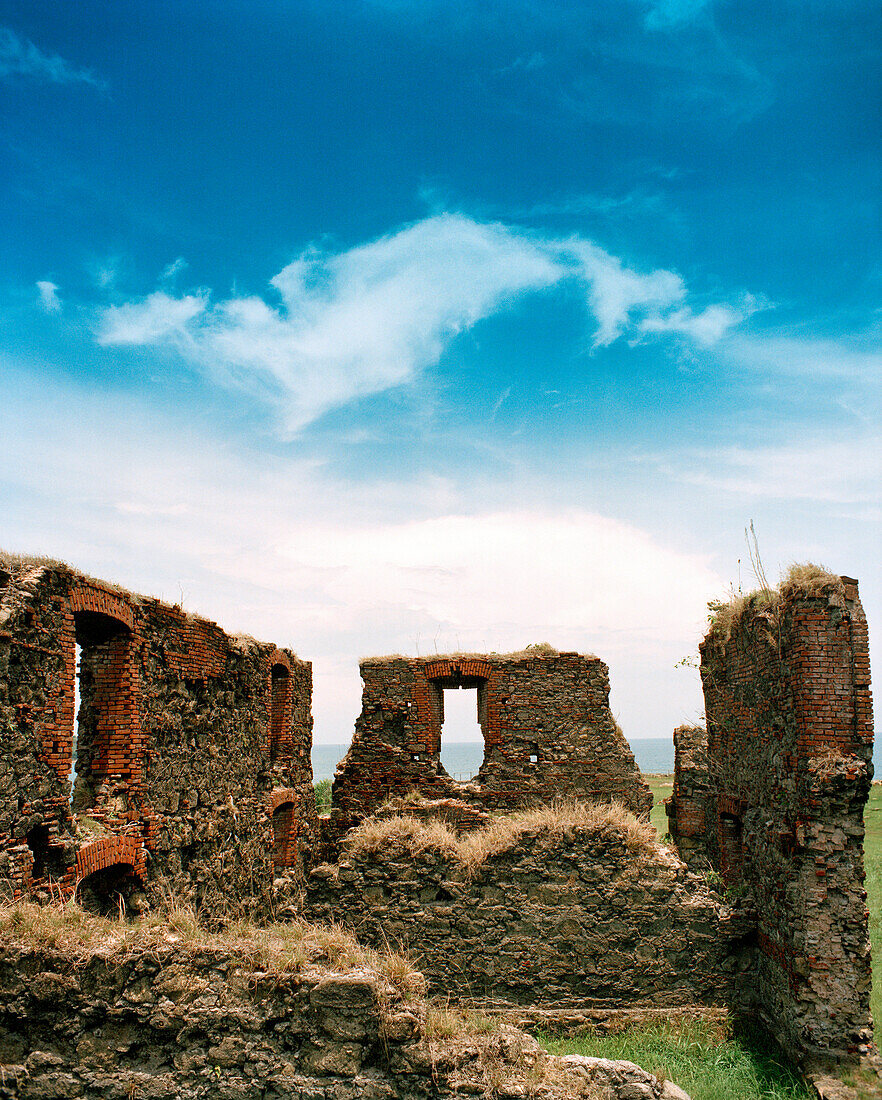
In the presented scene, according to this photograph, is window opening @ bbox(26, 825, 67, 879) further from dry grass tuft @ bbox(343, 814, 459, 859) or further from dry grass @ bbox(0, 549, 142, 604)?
dry grass tuft @ bbox(343, 814, 459, 859)

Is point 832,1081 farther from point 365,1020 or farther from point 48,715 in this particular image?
point 48,715

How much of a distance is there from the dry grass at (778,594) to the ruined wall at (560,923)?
11.5 feet

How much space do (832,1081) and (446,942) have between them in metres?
4.64

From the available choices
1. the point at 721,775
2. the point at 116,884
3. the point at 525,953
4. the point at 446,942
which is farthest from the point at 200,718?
the point at 721,775

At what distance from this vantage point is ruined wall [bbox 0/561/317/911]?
22.8ft

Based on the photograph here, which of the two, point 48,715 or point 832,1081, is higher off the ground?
point 48,715

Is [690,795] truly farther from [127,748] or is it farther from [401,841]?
[127,748]

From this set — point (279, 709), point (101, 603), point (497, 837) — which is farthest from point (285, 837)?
point (101, 603)

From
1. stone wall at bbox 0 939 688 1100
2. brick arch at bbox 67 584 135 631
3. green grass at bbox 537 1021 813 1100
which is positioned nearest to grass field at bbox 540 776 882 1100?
green grass at bbox 537 1021 813 1100

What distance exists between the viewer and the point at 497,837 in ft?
33.4

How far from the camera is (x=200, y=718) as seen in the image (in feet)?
34.9

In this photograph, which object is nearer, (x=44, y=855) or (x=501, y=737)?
(x=44, y=855)

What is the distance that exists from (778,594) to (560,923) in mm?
5249

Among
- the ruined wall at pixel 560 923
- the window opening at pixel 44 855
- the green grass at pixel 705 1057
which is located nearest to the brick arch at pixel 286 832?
the ruined wall at pixel 560 923
